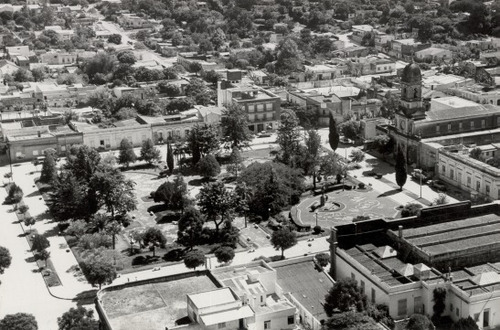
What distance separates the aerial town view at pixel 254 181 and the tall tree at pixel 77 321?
13 cm

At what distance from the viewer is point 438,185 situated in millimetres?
71562

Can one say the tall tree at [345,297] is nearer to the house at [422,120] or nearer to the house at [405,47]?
the house at [422,120]

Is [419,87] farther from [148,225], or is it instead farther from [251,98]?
[148,225]

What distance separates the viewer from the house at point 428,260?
46.5 metres

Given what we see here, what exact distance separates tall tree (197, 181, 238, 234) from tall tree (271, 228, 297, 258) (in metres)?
5.66

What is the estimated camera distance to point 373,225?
53.4 metres

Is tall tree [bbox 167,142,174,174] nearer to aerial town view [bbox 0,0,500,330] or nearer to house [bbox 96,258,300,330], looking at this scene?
aerial town view [bbox 0,0,500,330]

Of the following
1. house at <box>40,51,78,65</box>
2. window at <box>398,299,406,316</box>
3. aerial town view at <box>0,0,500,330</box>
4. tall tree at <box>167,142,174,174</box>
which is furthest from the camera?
house at <box>40,51,78,65</box>

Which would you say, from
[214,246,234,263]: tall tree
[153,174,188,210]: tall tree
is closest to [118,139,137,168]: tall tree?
[153,174,188,210]: tall tree

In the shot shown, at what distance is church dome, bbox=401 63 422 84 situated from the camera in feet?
252

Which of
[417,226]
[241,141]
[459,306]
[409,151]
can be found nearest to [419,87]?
[409,151]

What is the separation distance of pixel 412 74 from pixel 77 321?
4331cm

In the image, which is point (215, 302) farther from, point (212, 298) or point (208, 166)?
point (208, 166)

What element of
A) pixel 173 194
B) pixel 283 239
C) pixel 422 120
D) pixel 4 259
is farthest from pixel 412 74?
pixel 4 259
